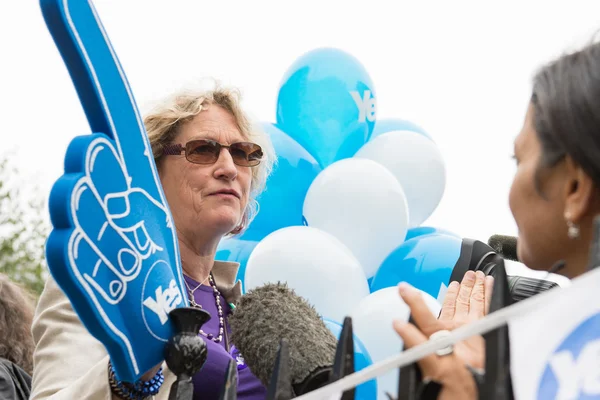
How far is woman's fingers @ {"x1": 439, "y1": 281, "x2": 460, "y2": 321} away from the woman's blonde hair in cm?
101

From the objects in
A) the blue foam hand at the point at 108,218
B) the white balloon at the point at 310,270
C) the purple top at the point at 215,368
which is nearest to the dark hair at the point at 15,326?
the white balloon at the point at 310,270

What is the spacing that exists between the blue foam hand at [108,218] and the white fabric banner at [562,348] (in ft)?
2.09

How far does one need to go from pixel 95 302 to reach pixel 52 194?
0.18 m

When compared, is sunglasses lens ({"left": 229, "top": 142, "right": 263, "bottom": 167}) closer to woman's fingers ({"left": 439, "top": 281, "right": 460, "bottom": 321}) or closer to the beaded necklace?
the beaded necklace

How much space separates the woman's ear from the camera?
3.15 feet

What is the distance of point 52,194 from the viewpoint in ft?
3.73

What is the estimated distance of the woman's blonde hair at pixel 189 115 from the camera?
80.2 inches

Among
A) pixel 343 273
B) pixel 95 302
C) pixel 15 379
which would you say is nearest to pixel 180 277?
pixel 95 302

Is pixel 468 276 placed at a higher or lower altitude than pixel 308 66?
lower

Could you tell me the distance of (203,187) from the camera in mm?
1994

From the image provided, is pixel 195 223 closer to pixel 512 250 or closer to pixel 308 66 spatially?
pixel 512 250

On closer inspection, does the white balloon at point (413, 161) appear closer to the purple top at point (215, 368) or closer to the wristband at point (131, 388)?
the purple top at point (215, 368)

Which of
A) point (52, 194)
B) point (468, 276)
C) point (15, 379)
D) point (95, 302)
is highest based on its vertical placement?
point (52, 194)

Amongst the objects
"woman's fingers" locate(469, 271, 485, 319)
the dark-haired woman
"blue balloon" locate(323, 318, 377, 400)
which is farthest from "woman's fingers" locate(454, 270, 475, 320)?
"blue balloon" locate(323, 318, 377, 400)
